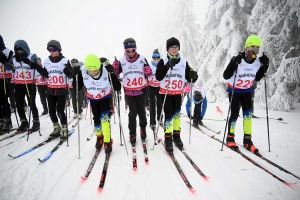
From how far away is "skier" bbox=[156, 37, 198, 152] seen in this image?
12.8ft

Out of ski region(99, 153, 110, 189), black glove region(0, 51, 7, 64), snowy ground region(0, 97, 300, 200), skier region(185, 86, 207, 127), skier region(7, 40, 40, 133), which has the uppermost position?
black glove region(0, 51, 7, 64)

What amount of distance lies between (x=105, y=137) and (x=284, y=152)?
4.54m

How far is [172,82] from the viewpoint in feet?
13.5

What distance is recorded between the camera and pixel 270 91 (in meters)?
8.95

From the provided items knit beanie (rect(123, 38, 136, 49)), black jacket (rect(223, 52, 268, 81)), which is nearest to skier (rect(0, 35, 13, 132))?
knit beanie (rect(123, 38, 136, 49))

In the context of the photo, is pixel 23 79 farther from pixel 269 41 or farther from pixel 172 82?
pixel 269 41

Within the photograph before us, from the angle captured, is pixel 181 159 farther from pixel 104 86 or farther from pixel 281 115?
pixel 281 115

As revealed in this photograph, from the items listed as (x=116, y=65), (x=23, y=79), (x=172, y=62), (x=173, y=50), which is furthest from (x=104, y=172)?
(x=23, y=79)

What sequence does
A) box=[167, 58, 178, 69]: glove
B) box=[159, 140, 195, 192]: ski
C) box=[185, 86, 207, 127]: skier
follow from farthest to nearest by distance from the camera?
1. box=[185, 86, 207, 127]: skier
2. box=[167, 58, 178, 69]: glove
3. box=[159, 140, 195, 192]: ski

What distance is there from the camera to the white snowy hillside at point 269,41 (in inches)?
316

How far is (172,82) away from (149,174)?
7.42 ft

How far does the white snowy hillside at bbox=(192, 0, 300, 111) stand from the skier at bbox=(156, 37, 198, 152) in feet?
22.8

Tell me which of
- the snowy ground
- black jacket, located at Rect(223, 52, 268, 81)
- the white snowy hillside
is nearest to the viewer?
the snowy ground

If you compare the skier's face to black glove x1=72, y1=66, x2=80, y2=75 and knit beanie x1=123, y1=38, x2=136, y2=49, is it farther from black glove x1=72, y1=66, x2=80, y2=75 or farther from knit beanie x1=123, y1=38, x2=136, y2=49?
black glove x1=72, y1=66, x2=80, y2=75
